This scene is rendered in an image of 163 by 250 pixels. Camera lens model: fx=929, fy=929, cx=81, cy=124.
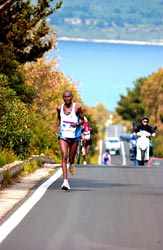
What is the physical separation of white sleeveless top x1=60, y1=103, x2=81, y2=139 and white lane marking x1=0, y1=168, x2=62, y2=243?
1.06 m

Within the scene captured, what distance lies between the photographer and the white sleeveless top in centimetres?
1673

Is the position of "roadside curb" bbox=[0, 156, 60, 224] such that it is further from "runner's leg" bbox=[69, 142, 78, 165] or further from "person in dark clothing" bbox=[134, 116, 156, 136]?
"person in dark clothing" bbox=[134, 116, 156, 136]

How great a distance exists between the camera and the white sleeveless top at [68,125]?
1673 cm

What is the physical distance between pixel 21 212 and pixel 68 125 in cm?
387

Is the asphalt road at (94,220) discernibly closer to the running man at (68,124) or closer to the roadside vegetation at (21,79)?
the running man at (68,124)

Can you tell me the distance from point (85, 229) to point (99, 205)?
8.34 feet

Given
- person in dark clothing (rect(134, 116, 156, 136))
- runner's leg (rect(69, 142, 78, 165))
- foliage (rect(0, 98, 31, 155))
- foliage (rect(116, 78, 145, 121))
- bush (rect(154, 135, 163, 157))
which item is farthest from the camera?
foliage (rect(116, 78, 145, 121))

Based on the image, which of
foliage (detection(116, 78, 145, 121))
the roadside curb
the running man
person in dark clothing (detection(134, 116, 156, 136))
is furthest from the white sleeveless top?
foliage (detection(116, 78, 145, 121))

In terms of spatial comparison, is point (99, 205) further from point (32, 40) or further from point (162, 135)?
point (162, 135)

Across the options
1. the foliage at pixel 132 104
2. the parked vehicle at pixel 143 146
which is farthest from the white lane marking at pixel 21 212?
the foliage at pixel 132 104

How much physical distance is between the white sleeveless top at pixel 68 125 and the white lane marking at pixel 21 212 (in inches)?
41.7

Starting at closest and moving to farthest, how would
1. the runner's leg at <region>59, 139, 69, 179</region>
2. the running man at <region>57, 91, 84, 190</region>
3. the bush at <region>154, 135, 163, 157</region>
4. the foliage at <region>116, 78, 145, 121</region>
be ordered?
the runner's leg at <region>59, 139, 69, 179</region> → the running man at <region>57, 91, 84, 190</region> → the bush at <region>154, 135, 163, 157</region> → the foliage at <region>116, 78, 145, 121</region>

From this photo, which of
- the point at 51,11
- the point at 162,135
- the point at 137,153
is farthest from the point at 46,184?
the point at 162,135

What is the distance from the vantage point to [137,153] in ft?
98.6
